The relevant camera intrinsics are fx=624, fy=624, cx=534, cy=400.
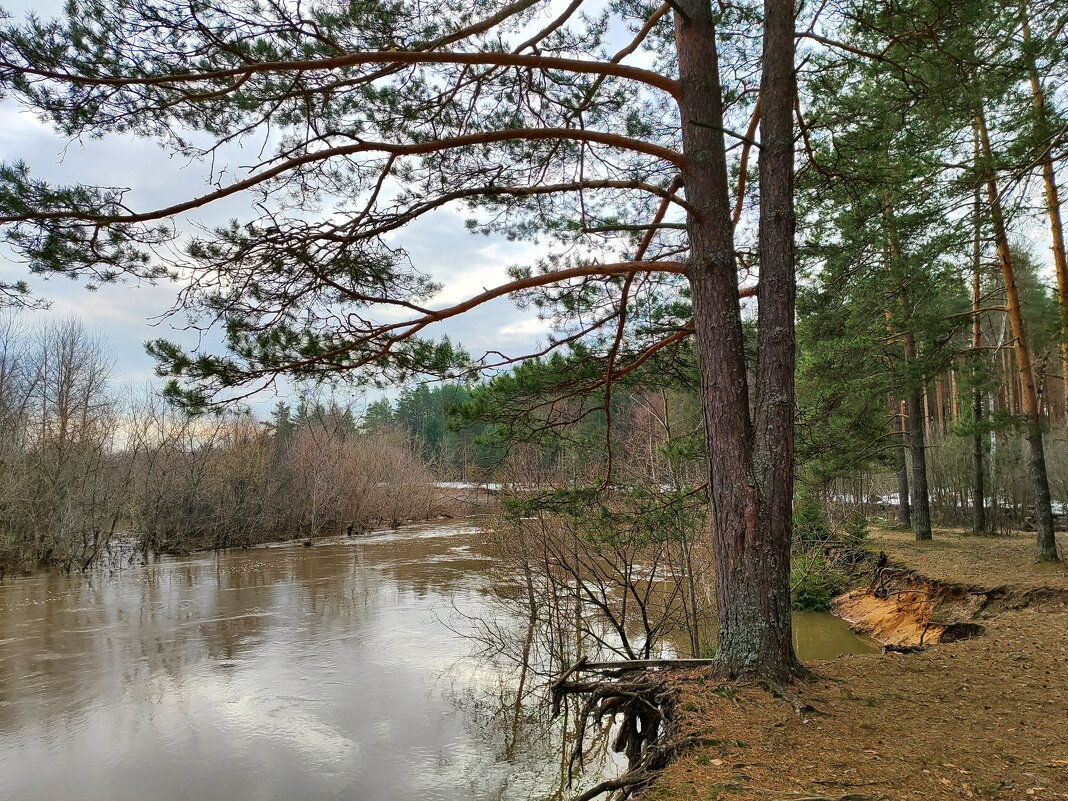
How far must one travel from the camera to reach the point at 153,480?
2136 centimetres

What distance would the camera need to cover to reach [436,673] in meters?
8.83

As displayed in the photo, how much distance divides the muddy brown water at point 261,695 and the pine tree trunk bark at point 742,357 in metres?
3.05

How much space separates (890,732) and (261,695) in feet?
24.7

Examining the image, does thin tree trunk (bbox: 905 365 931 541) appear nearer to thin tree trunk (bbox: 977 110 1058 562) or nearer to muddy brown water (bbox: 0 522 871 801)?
thin tree trunk (bbox: 977 110 1058 562)

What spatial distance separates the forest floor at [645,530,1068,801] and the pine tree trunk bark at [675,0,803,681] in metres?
0.41

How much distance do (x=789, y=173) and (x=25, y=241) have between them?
512 centimetres

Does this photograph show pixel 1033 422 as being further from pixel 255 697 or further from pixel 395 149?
pixel 255 697

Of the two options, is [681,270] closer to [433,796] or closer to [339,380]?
[339,380]

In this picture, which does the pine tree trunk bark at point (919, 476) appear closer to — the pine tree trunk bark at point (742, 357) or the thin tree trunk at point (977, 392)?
the thin tree trunk at point (977, 392)

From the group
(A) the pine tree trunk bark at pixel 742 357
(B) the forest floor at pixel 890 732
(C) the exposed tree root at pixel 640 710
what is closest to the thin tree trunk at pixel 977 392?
(A) the pine tree trunk bark at pixel 742 357

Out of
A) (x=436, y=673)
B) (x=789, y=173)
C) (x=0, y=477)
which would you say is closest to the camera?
(x=789, y=173)

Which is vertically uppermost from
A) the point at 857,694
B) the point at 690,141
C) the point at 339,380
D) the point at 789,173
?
the point at 690,141

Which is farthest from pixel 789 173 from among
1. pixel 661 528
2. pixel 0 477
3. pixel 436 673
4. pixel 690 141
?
pixel 0 477

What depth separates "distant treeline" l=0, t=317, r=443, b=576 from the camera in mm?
17906
